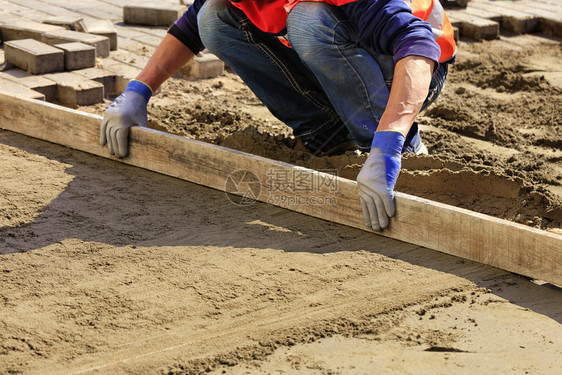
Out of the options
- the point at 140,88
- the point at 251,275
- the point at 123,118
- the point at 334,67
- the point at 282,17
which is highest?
the point at 282,17

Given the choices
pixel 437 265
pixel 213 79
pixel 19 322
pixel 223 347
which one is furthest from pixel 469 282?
pixel 213 79

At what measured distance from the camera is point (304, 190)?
119 inches

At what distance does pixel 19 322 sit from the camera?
2.18 meters

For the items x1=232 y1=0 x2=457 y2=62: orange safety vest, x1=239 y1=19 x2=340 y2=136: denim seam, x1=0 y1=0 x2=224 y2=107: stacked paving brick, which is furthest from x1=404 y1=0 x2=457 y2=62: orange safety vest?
x1=0 y1=0 x2=224 y2=107: stacked paving brick

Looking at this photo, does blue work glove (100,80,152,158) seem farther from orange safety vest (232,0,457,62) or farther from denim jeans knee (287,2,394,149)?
denim jeans knee (287,2,394,149)

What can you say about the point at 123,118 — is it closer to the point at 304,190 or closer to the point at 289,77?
the point at 289,77

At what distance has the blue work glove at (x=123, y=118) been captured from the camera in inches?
136

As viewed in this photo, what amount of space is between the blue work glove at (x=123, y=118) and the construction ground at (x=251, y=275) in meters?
0.12

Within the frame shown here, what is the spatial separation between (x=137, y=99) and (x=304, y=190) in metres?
1.14

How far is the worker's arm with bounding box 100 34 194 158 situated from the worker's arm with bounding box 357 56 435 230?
136cm

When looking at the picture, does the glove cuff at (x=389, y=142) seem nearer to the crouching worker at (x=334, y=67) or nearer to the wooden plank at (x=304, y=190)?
the crouching worker at (x=334, y=67)

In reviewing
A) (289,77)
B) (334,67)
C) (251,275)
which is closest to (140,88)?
(289,77)

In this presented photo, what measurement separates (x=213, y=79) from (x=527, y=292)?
11.3ft

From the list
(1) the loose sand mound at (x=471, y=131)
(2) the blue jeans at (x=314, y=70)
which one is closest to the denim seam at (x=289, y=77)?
(2) the blue jeans at (x=314, y=70)
